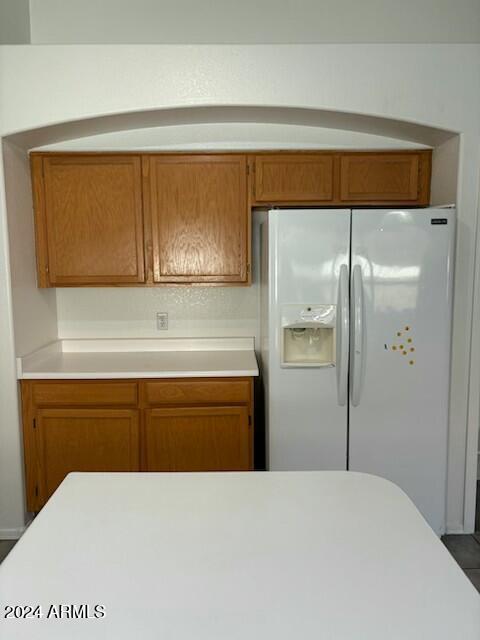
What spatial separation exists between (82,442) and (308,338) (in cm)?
140

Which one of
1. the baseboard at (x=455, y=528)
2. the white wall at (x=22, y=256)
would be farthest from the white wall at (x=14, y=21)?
the baseboard at (x=455, y=528)

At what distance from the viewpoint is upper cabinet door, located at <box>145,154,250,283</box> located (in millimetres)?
2805

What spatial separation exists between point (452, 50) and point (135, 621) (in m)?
2.81

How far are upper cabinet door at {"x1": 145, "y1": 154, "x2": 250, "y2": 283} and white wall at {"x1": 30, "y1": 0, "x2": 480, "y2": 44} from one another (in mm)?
832

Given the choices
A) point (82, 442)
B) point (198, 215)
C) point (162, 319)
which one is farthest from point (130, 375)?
point (198, 215)

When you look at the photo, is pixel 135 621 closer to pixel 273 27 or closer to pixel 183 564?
pixel 183 564

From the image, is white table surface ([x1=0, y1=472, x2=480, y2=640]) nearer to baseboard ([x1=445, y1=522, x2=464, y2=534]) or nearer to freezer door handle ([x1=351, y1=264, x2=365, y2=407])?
freezer door handle ([x1=351, y1=264, x2=365, y2=407])

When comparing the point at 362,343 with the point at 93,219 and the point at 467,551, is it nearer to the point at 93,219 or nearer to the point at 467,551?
the point at 467,551

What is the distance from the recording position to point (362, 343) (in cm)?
245

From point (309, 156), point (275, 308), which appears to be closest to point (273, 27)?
point (309, 156)

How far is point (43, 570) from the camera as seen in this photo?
899 mm

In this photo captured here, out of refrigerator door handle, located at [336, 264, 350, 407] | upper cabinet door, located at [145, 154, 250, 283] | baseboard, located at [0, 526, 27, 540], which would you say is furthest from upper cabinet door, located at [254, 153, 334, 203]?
baseboard, located at [0, 526, 27, 540]

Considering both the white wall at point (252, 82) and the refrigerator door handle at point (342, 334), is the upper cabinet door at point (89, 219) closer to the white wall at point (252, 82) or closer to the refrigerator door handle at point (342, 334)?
the white wall at point (252, 82)

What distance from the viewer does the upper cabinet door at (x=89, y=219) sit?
2793mm
